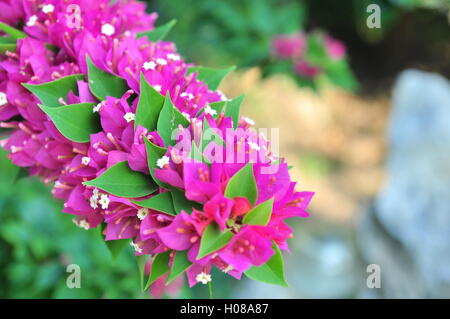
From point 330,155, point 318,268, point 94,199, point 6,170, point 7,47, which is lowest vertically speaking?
point 318,268

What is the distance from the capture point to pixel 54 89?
865mm

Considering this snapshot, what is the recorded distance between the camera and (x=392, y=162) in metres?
2.81

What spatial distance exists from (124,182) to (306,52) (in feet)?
5.83

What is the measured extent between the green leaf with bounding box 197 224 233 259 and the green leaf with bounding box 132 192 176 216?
66mm

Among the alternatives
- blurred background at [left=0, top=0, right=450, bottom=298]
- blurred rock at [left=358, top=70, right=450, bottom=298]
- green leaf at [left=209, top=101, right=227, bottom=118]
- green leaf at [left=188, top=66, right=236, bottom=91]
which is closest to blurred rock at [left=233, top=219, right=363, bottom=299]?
blurred background at [left=0, top=0, right=450, bottom=298]

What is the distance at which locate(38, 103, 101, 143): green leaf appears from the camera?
793 millimetres

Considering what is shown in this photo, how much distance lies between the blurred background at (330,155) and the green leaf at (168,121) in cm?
33

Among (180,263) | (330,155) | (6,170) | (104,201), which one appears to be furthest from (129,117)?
(330,155)

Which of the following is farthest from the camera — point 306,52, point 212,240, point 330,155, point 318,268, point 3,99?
point 330,155

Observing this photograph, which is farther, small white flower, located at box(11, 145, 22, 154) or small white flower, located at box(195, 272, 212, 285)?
small white flower, located at box(11, 145, 22, 154)

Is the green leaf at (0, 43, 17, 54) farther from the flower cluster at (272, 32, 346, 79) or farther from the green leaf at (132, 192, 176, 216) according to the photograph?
the flower cluster at (272, 32, 346, 79)

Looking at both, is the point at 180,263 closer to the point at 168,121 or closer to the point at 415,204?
the point at 168,121
